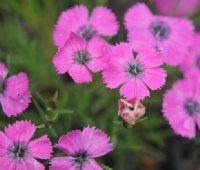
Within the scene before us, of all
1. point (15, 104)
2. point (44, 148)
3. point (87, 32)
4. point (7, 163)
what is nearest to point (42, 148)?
point (44, 148)

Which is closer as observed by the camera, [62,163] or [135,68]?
[62,163]

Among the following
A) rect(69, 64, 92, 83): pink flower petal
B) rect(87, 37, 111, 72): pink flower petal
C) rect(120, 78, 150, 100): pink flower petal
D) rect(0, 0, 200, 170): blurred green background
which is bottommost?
rect(0, 0, 200, 170): blurred green background

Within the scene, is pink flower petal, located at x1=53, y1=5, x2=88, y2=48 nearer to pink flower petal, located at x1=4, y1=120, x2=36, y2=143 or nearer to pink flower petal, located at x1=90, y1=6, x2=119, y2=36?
pink flower petal, located at x1=90, y1=6, x2=119, y2=36

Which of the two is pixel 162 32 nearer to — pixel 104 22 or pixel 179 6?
pixel 104 22

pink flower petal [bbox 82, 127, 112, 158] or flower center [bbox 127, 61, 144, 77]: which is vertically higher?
flower center [bbox 127, 61, 144, 77]

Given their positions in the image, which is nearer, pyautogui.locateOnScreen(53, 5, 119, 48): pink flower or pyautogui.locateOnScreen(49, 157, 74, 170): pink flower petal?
pyautogui.locateOnScreen(49, 157, 74, 170): pink flower petal

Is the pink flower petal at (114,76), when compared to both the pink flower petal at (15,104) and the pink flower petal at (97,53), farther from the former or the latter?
the pink flower petal at (15,104)

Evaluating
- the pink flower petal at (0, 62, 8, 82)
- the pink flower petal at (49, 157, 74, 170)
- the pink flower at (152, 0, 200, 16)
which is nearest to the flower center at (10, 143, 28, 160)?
the pink flower petal at (49, 157, 74, 170)

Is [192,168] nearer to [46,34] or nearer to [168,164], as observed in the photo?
[168,164]
